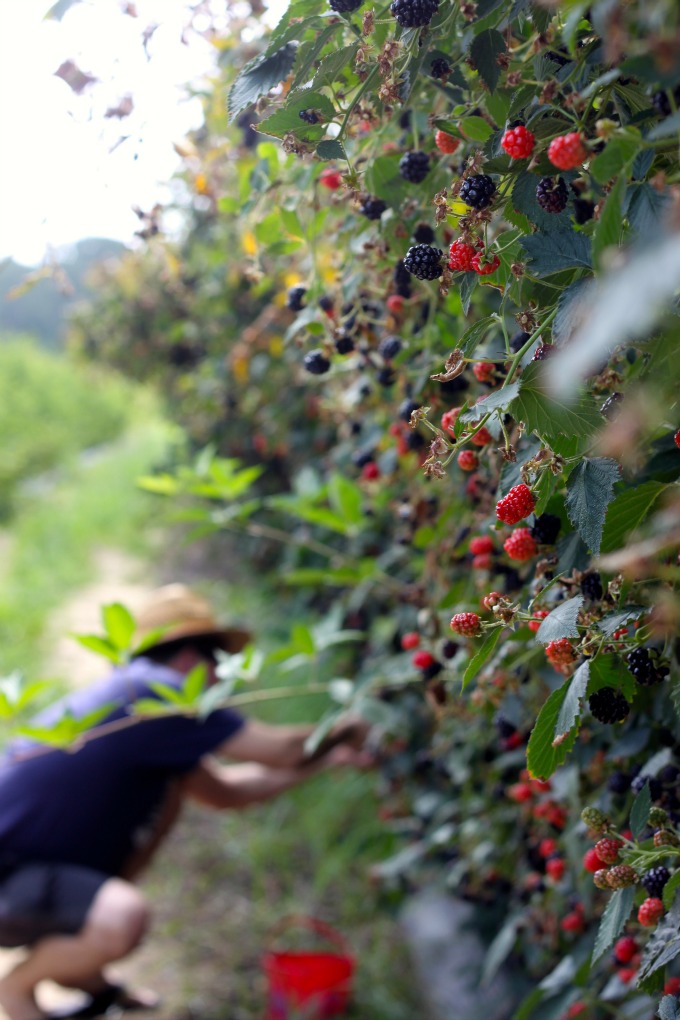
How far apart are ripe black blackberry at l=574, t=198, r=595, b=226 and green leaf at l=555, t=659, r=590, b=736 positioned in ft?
1.26

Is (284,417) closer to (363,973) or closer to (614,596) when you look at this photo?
(363,973)

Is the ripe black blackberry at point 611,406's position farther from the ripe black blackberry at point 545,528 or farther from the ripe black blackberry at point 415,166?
the ripe black blackberry at point 415,166

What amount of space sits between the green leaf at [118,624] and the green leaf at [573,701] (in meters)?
0.94

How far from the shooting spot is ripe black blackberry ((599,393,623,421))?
2.41 feet

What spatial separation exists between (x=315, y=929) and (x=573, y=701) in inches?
92.6

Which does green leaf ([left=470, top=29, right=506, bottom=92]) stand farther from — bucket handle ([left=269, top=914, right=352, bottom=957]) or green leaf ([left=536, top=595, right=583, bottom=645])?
bucket handle ([left=269, top=914, right=352, bottom=957])

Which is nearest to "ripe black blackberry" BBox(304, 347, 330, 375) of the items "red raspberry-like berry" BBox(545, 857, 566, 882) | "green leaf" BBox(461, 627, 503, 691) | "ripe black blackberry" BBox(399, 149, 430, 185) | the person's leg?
"ripe black blackberry" BBox(399, 149, 430, 185)

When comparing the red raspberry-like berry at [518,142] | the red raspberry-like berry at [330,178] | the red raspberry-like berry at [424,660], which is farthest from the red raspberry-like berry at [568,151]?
the red raspberry-like berry at [424,660]

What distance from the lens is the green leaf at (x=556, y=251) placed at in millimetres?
696

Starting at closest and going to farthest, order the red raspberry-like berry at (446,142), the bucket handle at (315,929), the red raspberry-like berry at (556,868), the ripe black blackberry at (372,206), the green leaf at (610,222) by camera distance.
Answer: the green leaf at (610,222), the red raspberry-like berry at (446,142), the ripe black blackberry at (372,206), the red raspberry-like berry at (556,868), the bucket handle at (315,929)

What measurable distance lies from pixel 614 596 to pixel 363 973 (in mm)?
2309

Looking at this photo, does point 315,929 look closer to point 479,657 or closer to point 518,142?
point 479,657

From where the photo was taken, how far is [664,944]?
76 cm

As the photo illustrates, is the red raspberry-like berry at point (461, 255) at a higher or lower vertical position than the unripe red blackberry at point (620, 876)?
higher
